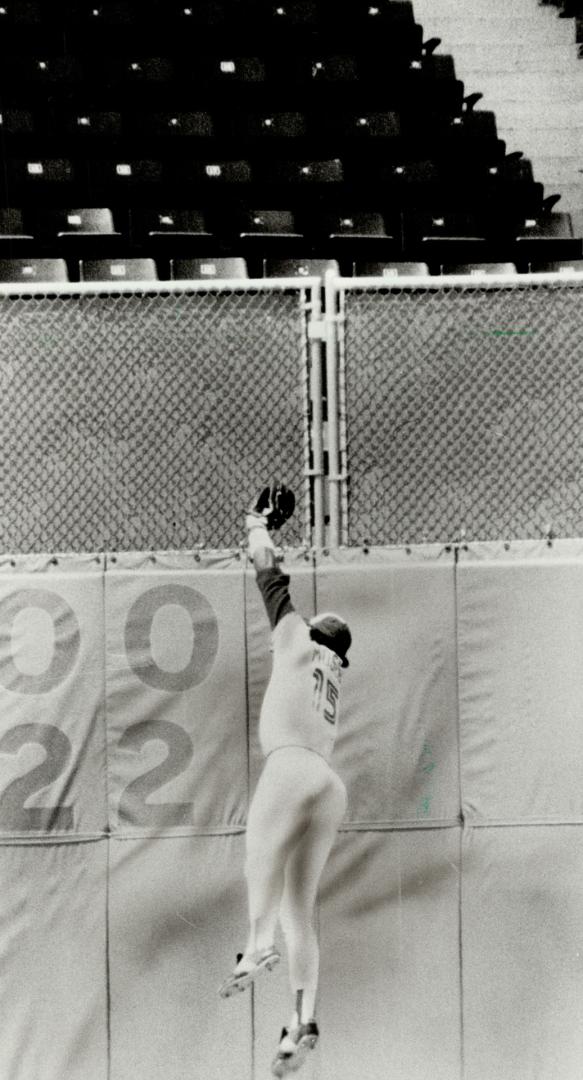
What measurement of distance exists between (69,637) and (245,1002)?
6.26ft

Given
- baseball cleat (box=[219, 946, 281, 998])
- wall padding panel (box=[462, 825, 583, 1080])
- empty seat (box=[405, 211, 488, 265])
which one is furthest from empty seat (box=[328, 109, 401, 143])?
baseball cleat (box=[219, 946, 281, 998])

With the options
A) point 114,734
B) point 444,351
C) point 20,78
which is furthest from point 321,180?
point 114,734

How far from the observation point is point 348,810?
22.0ft

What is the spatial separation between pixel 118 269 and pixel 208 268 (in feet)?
2.21

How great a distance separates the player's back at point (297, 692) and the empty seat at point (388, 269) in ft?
17.4

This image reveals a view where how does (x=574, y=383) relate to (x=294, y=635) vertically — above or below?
above

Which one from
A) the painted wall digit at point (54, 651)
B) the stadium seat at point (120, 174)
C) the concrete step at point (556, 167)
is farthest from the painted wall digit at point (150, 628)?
the concrete step at point (556, 167)

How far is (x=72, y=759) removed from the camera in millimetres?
6707

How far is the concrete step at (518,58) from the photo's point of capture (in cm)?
1446

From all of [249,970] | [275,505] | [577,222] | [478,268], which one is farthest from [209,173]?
[249,970]

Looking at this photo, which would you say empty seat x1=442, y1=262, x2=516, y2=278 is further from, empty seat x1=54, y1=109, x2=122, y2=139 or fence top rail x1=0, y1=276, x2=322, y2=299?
fence top rail x1=0, y1=276, x2=322, y2=299

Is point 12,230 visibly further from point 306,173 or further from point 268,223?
point 306,173

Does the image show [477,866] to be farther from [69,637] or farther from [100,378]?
[100,378]

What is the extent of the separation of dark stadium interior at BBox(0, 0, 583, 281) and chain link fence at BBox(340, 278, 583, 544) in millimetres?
4174
